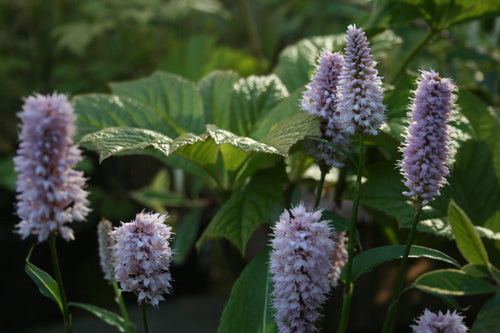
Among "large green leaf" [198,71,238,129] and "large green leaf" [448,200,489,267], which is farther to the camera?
"large green leaf" [198,71,238,129]

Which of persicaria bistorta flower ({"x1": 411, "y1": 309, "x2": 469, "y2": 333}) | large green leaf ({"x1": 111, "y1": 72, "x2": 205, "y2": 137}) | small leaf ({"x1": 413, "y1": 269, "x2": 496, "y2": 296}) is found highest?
large green leaf ({"x1": 111, "y1": 72, "x2": 205, "y2": 137})

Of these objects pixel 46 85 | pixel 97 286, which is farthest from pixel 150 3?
pixel 97 286

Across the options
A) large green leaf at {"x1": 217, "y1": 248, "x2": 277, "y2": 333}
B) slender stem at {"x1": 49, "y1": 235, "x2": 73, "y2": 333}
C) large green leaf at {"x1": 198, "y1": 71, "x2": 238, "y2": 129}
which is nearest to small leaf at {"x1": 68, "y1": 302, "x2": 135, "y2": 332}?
slender stem at {"x1": 49, "y1": 235, "x2": 73, "y2": 333}

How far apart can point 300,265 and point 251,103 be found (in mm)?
491

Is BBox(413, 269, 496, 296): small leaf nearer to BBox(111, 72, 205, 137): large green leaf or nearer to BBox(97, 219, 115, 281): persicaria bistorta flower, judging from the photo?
BBox(97, 219, 115, 281): persicaria bistorta flower

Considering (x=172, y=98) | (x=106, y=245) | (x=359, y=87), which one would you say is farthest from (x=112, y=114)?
(x=359, y=87)

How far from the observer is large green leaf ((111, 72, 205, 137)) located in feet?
3.06

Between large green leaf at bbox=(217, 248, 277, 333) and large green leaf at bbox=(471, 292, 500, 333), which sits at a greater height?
large green leaf at bbox=(471, 292, 500, 333)

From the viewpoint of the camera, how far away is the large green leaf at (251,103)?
924mm

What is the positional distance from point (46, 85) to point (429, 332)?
233cm

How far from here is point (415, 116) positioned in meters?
0.50

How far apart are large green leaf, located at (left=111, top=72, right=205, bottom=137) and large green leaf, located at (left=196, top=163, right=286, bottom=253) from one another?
172 mm

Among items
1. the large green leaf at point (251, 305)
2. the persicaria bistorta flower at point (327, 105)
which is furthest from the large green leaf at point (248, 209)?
the persicaria bistorta flower at point (327, 105)

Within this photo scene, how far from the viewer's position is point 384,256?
1.94ft
